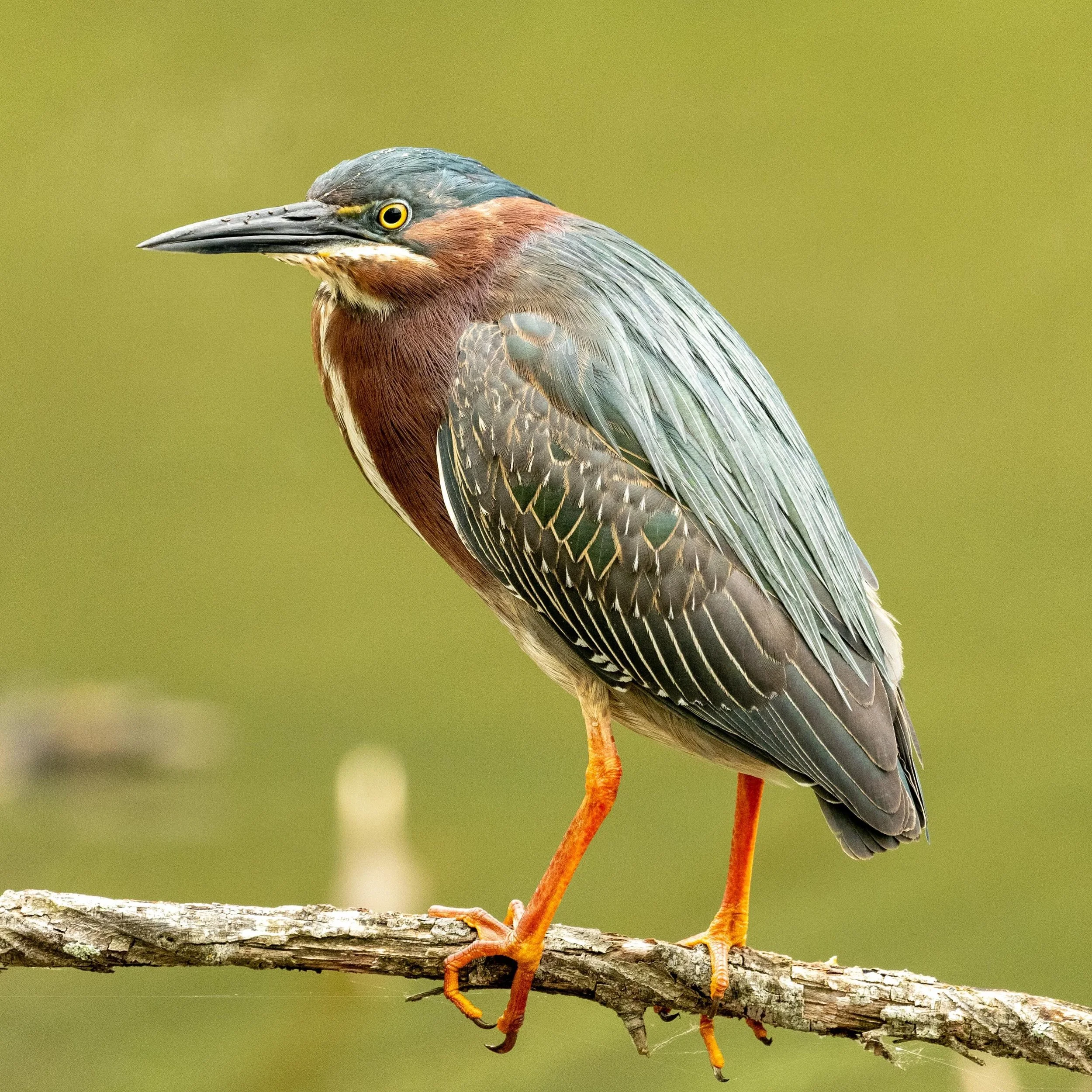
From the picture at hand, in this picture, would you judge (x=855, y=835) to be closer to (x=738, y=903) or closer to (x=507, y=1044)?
(x=738, y=903)

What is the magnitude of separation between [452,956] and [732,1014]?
1.09ft

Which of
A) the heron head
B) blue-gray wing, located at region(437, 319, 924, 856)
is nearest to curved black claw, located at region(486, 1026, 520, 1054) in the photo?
blue-gray wing, located at region(437, 319, 924, 856)

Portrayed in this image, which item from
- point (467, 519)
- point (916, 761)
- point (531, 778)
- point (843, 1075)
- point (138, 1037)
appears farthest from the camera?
point (531, 778)

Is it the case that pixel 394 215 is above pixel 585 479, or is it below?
above

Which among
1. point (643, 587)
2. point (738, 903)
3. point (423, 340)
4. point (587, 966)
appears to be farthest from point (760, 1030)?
point (423, 340)

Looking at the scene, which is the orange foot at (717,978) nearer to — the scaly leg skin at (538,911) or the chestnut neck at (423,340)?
the scaly leg skin at (538,911)

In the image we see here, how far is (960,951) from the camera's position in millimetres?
2662

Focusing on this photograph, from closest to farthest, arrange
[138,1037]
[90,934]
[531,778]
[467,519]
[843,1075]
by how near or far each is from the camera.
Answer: [90,934] < [467,519] < [843,1075] < [138,1037] < [531,778]

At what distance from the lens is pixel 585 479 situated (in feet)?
4.70

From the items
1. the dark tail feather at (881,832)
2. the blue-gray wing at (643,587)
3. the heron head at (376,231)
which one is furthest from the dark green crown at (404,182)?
the dark tail feather at (881,832)

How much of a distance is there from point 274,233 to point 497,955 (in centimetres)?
80

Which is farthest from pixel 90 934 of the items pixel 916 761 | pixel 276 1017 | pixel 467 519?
pixel 276 1017

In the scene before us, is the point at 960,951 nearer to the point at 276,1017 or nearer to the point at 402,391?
the point at 276,1017

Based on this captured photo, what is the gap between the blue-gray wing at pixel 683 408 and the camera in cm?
145
